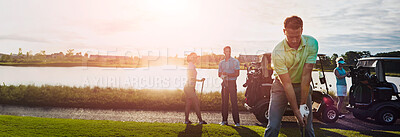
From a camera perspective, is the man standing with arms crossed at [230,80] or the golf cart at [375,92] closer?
the man standing with arms crossed at [230,80]

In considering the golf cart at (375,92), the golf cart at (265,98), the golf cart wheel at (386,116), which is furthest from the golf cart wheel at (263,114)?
the golf cart wheel at (386,116)

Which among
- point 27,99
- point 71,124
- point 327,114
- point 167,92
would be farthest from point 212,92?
point 27,99

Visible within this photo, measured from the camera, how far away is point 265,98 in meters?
7.98

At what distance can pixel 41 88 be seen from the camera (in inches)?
531

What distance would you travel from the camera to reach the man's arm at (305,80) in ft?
10.6

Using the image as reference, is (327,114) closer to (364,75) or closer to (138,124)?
(364,75)

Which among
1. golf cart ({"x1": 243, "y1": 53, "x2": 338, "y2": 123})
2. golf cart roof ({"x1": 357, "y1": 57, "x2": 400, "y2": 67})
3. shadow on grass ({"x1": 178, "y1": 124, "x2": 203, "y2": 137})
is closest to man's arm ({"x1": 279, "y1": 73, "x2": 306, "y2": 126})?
shadow on grass ({"x1": 178, "y1": 124, "x2": 203, "y2": 137})

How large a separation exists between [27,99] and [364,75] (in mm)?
13519

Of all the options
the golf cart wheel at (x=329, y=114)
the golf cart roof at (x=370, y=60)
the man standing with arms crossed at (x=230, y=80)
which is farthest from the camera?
the golf cart roof at (x=370, y=60)

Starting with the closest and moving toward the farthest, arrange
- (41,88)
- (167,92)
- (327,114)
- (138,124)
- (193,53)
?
(138,124) < (193,53) < (327,114) < (167,92) < (41,88)

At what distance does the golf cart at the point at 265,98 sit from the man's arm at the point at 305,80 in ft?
15.1

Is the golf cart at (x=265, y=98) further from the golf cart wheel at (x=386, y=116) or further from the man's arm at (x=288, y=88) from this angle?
the man's arm at (x=288, y=88)

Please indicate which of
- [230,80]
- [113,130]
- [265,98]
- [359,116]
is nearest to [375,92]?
[359,116]

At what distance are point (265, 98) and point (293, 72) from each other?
15.6 ft
